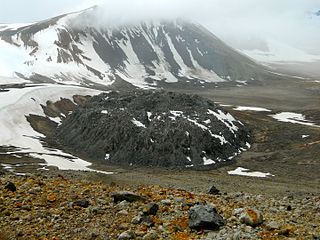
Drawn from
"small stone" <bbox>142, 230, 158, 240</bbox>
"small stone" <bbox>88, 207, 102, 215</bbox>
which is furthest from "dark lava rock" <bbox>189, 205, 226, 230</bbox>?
"small stone" <bbox>88, 207, 102, 215</bbox>

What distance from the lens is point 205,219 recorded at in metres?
14.5

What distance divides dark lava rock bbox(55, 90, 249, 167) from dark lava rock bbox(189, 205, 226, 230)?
226 feet

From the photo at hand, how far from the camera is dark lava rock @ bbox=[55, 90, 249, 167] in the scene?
87062 millimetres

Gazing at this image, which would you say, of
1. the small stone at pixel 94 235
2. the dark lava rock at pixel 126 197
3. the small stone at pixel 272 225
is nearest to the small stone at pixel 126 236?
the small stone at pixel 94 235

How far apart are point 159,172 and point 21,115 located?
5095cm

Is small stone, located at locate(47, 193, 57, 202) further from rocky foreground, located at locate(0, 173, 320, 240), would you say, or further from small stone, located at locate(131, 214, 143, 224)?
→ small stone, located at locate(131, 214, 143, 224)

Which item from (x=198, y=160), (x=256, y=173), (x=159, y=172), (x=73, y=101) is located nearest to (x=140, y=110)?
(x=198, y=160)

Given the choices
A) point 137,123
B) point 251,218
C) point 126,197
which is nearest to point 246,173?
point 137,123

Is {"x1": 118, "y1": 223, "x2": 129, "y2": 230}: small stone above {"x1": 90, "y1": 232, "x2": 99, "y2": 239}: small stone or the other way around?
above

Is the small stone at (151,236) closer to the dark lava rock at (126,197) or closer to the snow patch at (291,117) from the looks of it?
the dark lava rock at (126,197)

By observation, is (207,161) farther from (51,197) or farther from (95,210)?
(95,210)

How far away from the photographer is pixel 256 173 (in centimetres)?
7300

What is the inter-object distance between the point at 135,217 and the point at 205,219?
243cm

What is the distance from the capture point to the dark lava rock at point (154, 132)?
87062 millimetres
